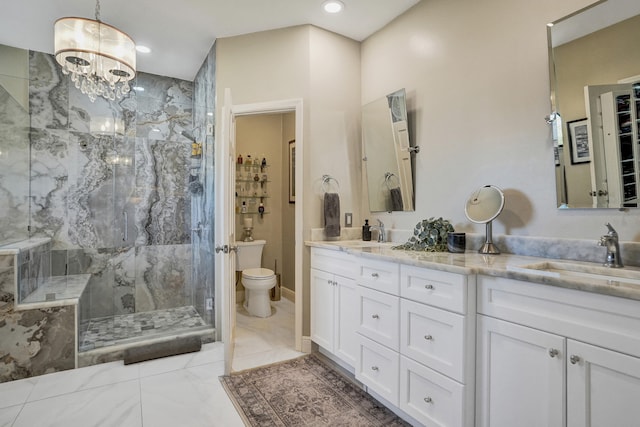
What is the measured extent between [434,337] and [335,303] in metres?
0.94

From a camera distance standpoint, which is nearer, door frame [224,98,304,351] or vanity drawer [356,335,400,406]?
vanity drawer [356,335,400,406]

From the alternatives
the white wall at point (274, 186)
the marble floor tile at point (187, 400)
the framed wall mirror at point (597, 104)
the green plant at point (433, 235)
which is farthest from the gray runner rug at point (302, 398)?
the white wall at point (274, 186)

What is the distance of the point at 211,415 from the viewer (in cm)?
190

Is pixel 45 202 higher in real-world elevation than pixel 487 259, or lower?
higher

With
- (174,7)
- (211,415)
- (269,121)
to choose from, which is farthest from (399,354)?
(269,121)

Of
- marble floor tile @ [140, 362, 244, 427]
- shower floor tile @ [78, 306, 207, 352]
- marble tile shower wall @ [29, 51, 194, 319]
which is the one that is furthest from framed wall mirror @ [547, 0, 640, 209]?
marble tile shower wall @ [29, 51, 194, 319]

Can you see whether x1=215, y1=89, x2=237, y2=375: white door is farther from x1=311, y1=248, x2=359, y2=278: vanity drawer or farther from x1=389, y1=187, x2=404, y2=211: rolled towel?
x1=389, y1=187, x2=404, y2=211: rolled towel

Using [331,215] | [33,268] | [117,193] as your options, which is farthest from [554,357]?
[117,193]

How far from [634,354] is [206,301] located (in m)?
3.17

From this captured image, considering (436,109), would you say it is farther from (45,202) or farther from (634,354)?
(45,202)

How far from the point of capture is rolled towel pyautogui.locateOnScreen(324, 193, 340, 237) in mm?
2773

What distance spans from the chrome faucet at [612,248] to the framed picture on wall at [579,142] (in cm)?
36

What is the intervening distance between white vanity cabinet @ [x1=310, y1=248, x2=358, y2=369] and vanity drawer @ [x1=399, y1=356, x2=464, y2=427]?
0.45 meters

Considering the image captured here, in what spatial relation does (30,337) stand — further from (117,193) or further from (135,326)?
(117,193)
